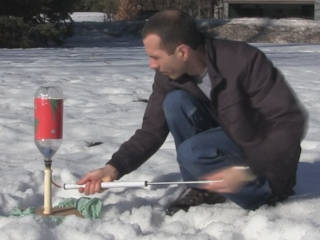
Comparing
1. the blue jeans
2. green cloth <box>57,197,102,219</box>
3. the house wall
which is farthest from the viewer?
the house wall

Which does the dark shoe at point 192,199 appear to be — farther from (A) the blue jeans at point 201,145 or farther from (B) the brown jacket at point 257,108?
(B) the brown jacket at point 257,108

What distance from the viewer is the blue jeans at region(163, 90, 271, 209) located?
296 cm

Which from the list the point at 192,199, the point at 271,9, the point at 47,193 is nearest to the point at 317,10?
the point at 271,9

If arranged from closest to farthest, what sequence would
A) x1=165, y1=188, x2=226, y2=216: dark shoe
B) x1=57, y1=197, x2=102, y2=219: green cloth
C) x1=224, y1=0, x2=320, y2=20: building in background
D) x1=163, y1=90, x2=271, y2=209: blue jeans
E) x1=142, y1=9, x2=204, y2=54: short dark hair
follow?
1. x1=142, y1=9, x2=204, y2=54: short dark hair
2. x1=163, y1=90, x2=271, y2=209: blue jeans
3. x1=57, y1=197, x2=102, y2=219: green cloth
4. x1=165, y1=188, x2=226, y2=216: dark shoe
5. x1=224, y1=0, x2=320, y2=20: building in background

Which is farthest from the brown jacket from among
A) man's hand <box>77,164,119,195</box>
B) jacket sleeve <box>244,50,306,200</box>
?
man's hand <box>77,164,119,195</box>

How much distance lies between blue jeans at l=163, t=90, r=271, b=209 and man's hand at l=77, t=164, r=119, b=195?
295 mm

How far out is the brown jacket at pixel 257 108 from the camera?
2.78 metres

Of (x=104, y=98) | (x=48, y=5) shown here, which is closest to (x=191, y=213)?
(x=104, y=98)

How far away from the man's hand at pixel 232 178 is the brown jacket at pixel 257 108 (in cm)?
5

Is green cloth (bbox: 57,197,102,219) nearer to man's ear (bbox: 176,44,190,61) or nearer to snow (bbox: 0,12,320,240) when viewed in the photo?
snow (bbox: 0,12,320,240)

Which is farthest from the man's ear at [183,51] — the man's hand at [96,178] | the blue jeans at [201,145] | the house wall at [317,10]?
the house wall at [317,10]

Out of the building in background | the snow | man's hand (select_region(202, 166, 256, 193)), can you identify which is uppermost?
man's hand (select_region(202, 166, 256, 193))

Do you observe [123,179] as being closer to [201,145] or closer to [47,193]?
[47,193]

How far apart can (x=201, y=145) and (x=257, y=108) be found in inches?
11.3
